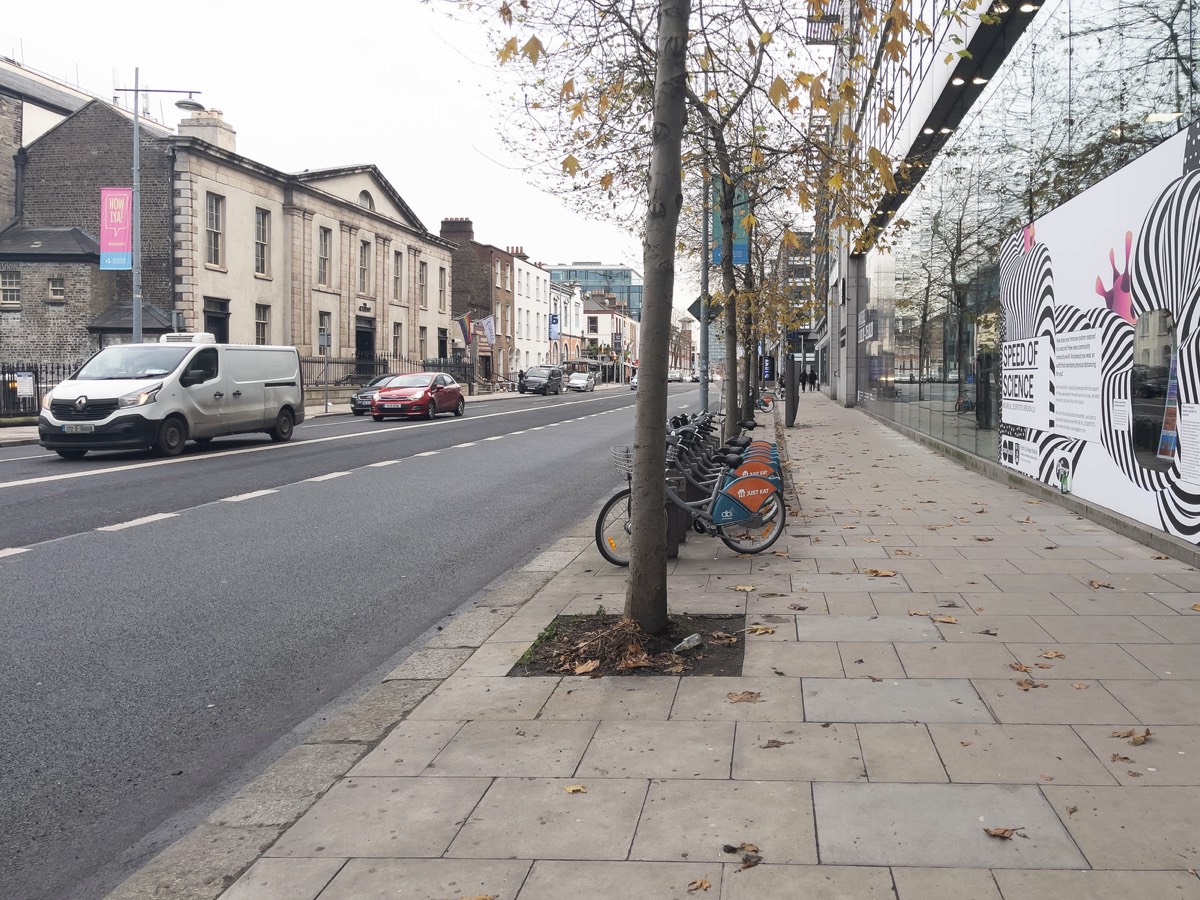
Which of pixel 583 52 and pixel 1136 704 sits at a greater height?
pixel 583 52

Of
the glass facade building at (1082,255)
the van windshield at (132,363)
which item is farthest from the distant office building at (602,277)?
the glass facade building at (1082,255)

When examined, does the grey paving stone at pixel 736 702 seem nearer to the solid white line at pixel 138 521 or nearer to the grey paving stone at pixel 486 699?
the grey paving stone at pixel 486 699

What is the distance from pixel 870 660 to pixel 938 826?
1923 mm

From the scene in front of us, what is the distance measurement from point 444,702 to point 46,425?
13858mm

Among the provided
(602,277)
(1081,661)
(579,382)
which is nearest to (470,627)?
(1081,661)

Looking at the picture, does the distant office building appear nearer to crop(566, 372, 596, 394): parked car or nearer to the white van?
crop(566, 372, 596, 394): parked car

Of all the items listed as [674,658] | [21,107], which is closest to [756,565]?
[674,658]

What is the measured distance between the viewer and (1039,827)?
3.17m

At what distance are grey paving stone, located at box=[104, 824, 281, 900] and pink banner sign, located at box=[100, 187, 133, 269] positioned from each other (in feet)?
95.7

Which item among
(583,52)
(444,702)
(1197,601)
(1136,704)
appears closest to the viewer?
(1136,704)

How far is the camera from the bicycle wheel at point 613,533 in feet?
25.9

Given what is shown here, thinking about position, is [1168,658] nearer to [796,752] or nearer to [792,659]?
[792,659]

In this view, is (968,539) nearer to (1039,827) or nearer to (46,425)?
(1039,827)

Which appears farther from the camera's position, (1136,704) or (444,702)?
(444,702)
